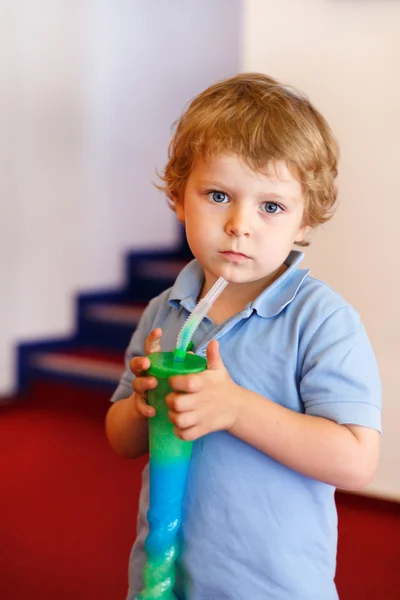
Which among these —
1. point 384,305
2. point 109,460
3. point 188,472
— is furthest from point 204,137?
point 109,460

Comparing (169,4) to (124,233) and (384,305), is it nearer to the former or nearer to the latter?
(124,233)

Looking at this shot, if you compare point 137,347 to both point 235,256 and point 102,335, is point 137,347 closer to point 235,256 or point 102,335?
point 235,256

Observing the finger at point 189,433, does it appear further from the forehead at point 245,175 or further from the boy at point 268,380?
the forehead at point 245,175

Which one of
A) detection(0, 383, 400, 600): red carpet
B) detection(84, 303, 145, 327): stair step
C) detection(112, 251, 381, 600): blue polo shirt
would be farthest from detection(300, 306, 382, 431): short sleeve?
detection(84, 303, 145, 327): stair step

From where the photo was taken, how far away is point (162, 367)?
76 centimetres

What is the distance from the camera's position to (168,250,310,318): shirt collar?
876 millimetres

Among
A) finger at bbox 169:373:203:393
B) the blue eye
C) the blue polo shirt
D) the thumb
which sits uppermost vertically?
the blue eye

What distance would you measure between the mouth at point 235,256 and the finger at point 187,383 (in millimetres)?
152

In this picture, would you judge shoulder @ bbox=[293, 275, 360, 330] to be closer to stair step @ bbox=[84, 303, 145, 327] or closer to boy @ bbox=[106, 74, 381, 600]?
boy @ bbox=[106, 74, 381, 600]

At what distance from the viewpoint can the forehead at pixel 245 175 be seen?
0.81 meters

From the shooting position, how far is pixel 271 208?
837 millimetres

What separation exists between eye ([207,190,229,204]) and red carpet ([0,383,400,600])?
1.13 metres

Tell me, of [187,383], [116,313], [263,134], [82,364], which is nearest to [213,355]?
[187,383]

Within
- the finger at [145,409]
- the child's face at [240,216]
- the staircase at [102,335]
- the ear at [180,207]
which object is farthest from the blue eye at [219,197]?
the staircase at [102,335]
